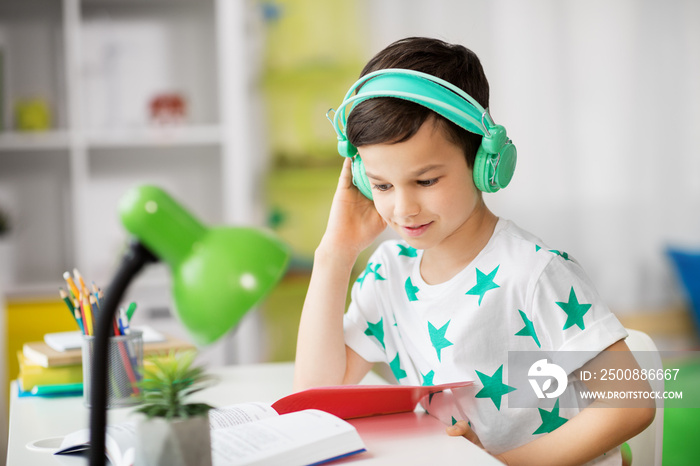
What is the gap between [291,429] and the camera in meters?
0.82

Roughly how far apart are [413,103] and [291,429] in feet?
1.41

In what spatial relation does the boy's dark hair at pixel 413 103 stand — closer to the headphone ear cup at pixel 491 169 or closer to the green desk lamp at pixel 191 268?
the headphone ear cup at pixel 491 169

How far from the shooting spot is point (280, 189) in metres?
2.76

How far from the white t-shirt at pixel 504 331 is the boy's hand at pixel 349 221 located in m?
0.11

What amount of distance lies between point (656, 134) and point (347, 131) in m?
2.27

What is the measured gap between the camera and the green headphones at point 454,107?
2.98 ft

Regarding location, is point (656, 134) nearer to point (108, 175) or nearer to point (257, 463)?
point (108, 175)

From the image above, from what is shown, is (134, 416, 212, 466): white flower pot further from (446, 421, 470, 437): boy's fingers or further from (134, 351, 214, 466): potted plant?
(446, 421, 470, 437): boy's fingers

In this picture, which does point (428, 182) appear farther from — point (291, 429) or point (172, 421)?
point (172, 421)

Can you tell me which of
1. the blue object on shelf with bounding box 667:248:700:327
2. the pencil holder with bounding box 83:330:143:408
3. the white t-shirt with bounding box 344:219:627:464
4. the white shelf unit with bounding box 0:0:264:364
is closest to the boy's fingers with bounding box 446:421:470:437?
the white t-shirt with bounding box 344:219:627:464

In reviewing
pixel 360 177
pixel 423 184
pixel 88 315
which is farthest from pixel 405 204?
pixel 88 315

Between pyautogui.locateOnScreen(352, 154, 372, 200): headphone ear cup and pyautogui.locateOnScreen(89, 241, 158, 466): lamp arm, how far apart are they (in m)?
0.50

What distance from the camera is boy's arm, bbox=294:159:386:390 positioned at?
1.11 metres

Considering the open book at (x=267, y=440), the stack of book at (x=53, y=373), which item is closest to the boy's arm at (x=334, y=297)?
the open book at (x=267, y=440)
